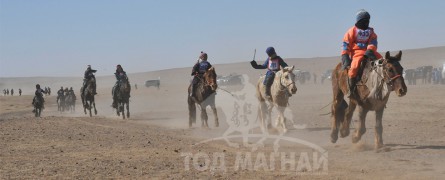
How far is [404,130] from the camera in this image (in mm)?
16938

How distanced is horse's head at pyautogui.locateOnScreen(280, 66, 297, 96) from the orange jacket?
3862 millimetres

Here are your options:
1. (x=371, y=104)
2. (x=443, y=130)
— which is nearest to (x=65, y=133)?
(x=371, y=104)

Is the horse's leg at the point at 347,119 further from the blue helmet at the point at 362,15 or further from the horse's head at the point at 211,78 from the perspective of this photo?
the horse's head at the point at 211,78

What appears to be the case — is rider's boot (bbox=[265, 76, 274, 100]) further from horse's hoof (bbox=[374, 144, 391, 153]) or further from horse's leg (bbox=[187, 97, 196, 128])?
horse's hoof (bbox=[374, 144, 391, 153])

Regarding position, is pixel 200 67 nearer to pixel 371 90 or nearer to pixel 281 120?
pixel 281 120

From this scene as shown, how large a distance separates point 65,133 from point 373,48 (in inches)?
360

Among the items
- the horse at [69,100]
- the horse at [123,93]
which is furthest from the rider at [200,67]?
the horse at [69,100]

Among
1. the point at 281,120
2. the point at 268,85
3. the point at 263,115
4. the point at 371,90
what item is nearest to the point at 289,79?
the point at 281,120

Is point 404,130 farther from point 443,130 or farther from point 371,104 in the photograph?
point 371,104

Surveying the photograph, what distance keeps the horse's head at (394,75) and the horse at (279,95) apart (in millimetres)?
4936

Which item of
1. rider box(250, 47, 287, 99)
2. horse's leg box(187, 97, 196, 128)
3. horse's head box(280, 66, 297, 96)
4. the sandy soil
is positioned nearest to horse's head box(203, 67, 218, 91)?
the sandy soil

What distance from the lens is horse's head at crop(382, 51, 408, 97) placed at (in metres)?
10.5

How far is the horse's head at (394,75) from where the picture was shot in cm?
1053

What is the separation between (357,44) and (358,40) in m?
0.09
